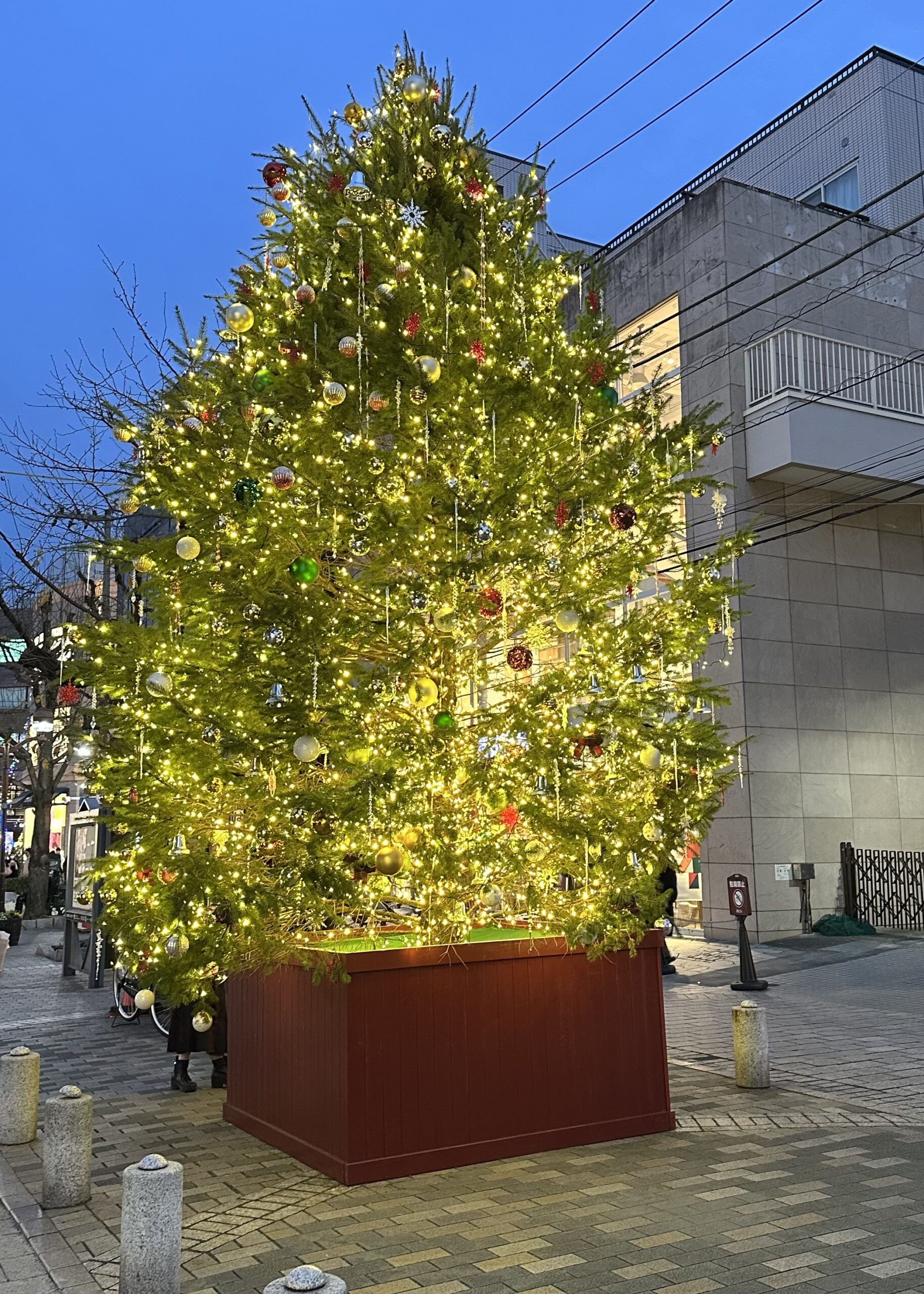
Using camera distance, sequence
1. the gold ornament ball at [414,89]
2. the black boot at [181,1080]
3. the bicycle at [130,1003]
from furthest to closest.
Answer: the bicycle at [130,1003] → the black boot at [181,1080] → the gold ornament ball at [414,89]

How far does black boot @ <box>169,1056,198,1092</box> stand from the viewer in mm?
9516

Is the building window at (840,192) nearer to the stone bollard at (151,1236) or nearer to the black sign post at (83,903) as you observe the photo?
the black sign post at (83,903)

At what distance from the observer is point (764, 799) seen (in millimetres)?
20078

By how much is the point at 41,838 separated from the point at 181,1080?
21.8 m

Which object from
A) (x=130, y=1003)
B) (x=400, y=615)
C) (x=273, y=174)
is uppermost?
(x=273, y=174)

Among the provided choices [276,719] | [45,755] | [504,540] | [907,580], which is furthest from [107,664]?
[45,755]

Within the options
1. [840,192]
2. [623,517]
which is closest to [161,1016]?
[623,517]

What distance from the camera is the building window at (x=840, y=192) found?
27.2 m

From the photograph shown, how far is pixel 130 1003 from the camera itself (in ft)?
41.9

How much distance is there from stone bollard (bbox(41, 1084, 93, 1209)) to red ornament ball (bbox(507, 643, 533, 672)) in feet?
12.0

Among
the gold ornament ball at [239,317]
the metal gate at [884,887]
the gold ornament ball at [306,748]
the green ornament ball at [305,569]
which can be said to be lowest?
the metal gate at [884,887]

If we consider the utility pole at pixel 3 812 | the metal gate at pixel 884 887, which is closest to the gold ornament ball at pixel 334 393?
the metal gate at pixel 884 887

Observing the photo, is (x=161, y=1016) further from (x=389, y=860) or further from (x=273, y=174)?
(x=273, y=174)

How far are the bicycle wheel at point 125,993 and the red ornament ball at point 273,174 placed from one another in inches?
327
